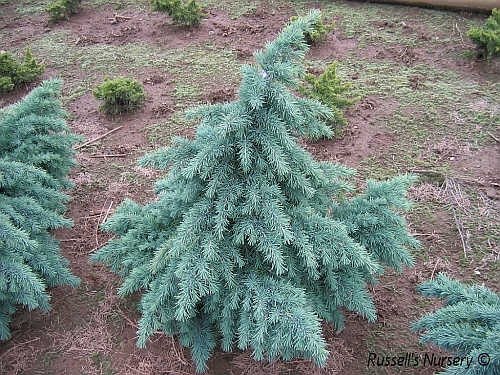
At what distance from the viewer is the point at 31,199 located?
3.03 m

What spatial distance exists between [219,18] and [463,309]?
5169 mm

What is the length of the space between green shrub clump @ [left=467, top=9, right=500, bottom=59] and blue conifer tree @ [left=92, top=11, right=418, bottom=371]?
3.02 meters

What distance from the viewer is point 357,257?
2510 millimetres

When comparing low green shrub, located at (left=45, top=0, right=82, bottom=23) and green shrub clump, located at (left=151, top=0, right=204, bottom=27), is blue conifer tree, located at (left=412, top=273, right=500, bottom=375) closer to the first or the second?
green shrub clump, located at (left=151, top=0, right=204, bottom=27)

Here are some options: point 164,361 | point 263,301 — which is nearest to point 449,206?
point 263,301

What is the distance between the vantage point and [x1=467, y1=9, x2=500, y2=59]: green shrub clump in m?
4.93

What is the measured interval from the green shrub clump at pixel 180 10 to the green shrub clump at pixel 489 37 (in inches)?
127

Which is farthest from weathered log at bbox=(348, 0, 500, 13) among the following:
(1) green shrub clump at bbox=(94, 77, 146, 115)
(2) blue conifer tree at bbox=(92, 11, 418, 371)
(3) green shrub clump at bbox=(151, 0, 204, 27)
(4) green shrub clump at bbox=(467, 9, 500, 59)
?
(2) blue conifer tree at bbox=(92, 11, 418, 371)

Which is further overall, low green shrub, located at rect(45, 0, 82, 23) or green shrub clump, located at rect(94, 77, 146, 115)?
low green shrub, located at rect(45, 0, 82, 23)

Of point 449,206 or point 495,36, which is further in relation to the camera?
point 495,36

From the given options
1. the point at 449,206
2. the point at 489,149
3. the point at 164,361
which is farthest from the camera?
the point at 489,149

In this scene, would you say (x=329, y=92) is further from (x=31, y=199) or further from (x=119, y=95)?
(x=31, y=199)

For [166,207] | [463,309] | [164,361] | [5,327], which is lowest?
[164,361]

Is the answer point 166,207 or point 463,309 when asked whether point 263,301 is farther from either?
point 463,309
